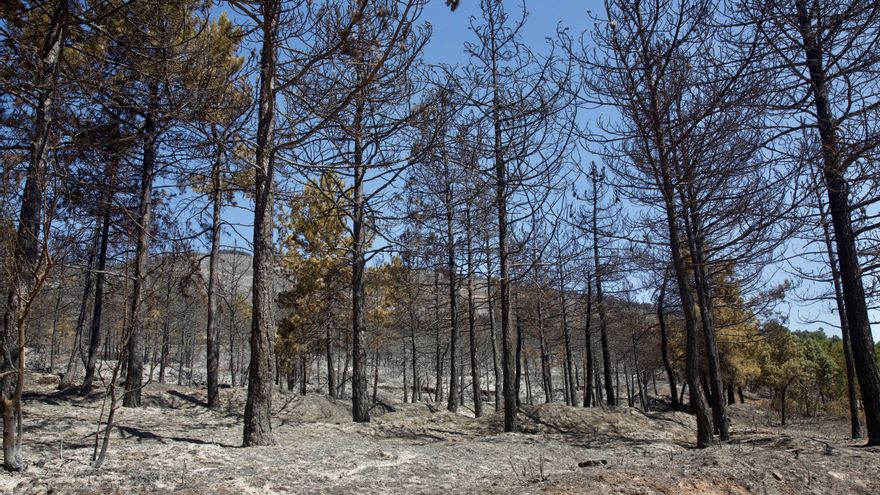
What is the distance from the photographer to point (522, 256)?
10969 millimetres

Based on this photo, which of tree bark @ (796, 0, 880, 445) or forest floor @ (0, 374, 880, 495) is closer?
forest floor @ (0, 374, 880, 495)

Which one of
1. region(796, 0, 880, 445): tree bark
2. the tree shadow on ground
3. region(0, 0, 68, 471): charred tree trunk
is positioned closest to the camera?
region(0, 0, 68, 471): charred tree trunk

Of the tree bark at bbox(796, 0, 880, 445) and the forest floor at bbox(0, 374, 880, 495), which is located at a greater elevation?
the tree bark at bbox(796, 0, 880, 445)

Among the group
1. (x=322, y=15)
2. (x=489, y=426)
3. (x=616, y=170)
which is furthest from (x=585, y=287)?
(x=322, y=15)

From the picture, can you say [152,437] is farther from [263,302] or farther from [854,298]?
[854,298]

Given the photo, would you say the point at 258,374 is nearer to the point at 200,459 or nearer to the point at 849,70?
the point at 200,459

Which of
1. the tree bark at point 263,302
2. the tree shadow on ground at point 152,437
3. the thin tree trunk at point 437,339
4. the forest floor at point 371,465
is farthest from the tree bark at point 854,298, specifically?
the tree shadow on ground at point 152,437

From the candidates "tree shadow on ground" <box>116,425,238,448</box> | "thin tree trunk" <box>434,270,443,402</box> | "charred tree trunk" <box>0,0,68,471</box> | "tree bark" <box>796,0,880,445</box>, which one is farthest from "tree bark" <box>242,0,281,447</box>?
"tree bark" <box>796,0,880,445</box>

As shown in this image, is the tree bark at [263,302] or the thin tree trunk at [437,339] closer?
the tree bark at [263,302]

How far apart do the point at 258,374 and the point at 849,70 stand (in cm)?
779

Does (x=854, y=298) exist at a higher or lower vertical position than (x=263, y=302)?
higher

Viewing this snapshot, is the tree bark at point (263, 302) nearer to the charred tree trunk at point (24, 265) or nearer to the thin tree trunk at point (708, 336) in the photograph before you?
the charred tree trunk at point (24, 265)

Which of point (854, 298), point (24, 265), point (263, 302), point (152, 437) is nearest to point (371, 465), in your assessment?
point (263, 302)

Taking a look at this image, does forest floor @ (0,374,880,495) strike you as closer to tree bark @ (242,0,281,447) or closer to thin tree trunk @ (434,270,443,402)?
tree bark @ (242,0,281,447)
